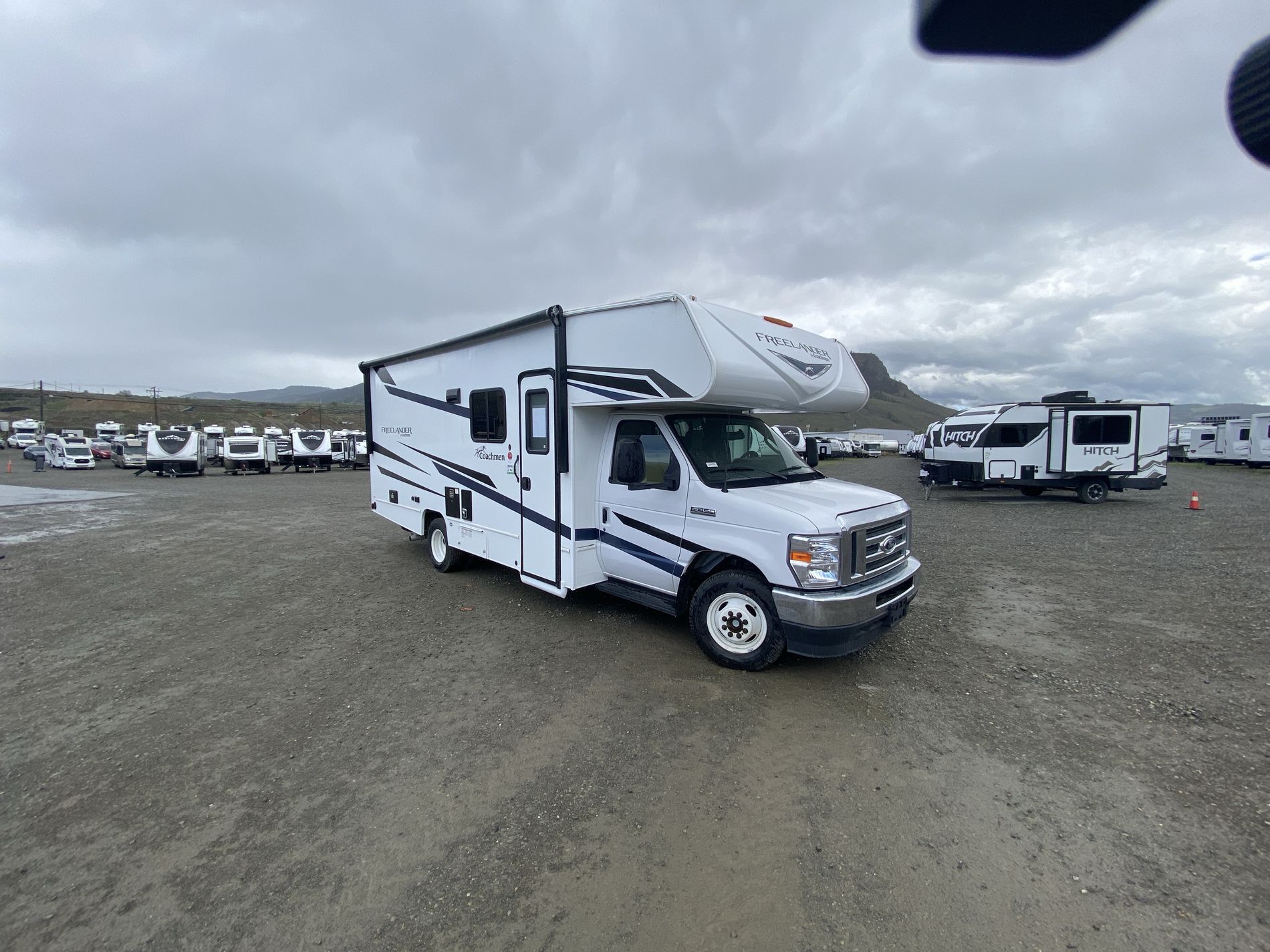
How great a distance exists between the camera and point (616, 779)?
3.38m

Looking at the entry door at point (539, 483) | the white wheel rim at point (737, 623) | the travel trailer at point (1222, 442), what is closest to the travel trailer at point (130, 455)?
the entry door at point (539, 483)

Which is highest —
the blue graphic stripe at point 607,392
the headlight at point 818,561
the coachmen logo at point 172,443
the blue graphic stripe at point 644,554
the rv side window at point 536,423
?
the blue graphic stripe at point 607,392

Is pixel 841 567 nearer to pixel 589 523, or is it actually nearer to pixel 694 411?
pixel 694 411

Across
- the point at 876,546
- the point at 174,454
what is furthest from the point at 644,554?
the point at 174,454

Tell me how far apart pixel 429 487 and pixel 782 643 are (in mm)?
5465

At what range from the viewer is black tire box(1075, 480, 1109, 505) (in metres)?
16.4

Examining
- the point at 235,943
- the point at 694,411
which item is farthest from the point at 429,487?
the point at 235,943

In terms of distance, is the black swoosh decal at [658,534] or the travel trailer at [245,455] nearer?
the black swoosh decal at [658,534]

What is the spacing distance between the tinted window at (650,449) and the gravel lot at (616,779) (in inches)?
62.4

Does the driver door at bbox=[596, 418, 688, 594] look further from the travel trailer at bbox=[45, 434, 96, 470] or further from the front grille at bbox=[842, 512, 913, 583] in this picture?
the travel trailer at bbox=[45, 434, 96, 470]

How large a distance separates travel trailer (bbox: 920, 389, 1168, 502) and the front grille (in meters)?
14.3

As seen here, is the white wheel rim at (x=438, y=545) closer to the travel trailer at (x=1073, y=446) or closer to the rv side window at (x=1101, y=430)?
the travel trailer at (x=1073, y=446)

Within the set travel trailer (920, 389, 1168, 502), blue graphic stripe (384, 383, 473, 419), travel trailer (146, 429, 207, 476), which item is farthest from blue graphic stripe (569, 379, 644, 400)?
travel trailer (146, 429, 207, 476)

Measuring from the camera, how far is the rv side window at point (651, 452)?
5.31 m
